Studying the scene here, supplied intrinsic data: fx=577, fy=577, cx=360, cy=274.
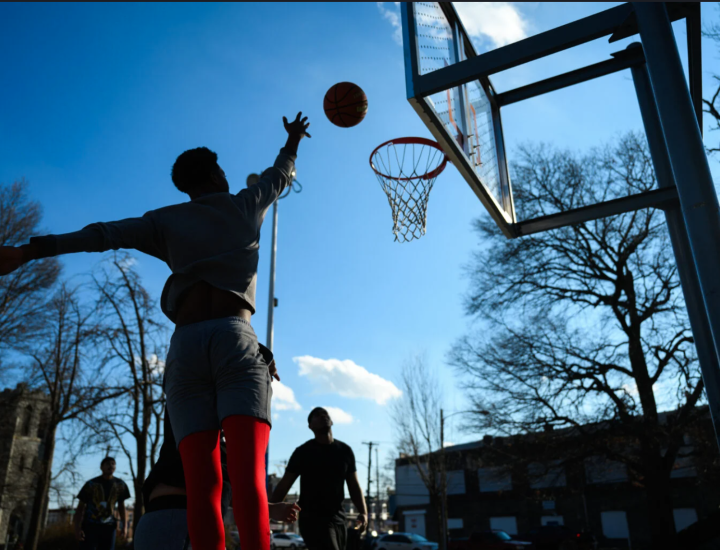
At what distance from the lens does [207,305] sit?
8.07 ft

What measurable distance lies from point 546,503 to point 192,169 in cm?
4414

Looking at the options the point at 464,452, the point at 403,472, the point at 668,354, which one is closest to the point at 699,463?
the point at 668,354

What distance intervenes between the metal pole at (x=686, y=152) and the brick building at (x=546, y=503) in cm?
1991

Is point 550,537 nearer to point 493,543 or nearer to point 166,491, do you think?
point 493,543

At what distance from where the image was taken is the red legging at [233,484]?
201cm

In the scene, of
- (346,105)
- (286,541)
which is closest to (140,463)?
(346,105)

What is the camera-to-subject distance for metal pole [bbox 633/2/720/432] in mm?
3834

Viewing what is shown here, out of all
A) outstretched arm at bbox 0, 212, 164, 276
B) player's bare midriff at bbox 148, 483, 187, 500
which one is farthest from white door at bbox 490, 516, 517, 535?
outstretched arm at bbox 0, 212, 164, 276

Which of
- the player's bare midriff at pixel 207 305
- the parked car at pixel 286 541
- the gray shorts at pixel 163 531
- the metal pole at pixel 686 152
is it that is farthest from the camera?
the parked car at pixel 286 541

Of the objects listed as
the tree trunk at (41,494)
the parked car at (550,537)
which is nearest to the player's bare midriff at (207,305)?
the tree trunk at (41,494)

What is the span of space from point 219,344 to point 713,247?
333 cm

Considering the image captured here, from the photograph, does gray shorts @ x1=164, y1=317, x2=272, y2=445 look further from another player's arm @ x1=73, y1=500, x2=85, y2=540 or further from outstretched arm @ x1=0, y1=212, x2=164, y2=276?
another player's arm @ x1=73, y1=500, x2=85, y2=540

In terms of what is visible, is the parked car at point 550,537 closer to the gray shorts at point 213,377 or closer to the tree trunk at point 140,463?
the tree trunk at point 140,463

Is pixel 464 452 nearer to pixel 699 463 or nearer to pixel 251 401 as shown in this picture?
pixel 699 463
